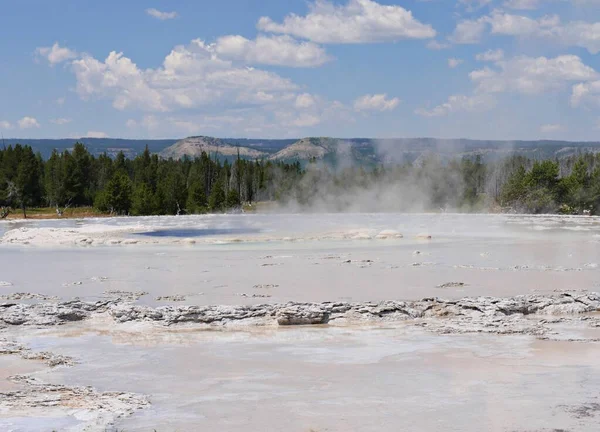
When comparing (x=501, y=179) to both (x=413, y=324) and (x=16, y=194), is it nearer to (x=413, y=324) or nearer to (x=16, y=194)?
(x=16, y=194)

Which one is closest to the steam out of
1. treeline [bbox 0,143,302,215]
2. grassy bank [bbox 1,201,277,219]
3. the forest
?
the forest

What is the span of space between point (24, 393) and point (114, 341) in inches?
150

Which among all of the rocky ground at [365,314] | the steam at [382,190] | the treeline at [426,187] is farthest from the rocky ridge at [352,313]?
the steam at [382,190]

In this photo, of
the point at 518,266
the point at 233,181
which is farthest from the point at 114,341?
the point at 233,181

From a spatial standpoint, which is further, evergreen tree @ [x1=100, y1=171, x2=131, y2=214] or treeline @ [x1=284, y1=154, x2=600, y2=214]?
treeline @ [x1=284, y1=154, x2=600, y2=214]

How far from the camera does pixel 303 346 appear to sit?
13.4 meters

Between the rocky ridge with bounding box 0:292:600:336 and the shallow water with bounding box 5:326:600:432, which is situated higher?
the rocky ridge with bounding box 0:292:600:336

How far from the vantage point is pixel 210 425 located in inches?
351

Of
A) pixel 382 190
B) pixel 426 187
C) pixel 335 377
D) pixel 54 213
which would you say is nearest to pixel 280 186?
pixel 382 190

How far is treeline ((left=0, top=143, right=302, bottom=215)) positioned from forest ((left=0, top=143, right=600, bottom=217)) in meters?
0.12

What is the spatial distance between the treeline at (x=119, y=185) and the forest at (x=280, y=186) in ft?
0.39

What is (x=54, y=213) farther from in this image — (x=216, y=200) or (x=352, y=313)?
(x=352, y=313)

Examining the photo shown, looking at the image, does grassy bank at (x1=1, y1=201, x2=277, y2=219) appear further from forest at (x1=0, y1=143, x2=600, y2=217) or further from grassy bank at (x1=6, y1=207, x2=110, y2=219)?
forest at (x1=0, y1=143, x2=600, y2=217)

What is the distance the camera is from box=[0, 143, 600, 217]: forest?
8194cm
